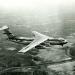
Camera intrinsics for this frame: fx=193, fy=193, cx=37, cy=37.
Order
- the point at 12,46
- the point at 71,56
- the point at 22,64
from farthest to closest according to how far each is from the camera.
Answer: the point at 12,46, the point at 71,56, the point at 22,64

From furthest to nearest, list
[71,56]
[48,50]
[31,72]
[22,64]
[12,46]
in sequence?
[12,46] → [48,50] → [71,56] → [22,64] → [31,72]

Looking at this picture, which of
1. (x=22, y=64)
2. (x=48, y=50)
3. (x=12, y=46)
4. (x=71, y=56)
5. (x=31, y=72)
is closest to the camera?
(x=31, y=72)

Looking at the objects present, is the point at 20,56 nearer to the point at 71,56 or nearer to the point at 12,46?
the point at 12,46

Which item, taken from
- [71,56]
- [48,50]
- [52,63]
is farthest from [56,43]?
[52,63]

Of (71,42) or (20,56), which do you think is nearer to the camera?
(20,56)

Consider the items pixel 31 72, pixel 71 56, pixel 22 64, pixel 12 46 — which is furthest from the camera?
pixel 12 46

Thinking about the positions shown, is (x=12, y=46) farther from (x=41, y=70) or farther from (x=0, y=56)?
(x=41, y=70)

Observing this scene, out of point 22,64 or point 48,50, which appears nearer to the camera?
point 22,64

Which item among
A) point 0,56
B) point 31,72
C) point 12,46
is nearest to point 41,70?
point 31,72
